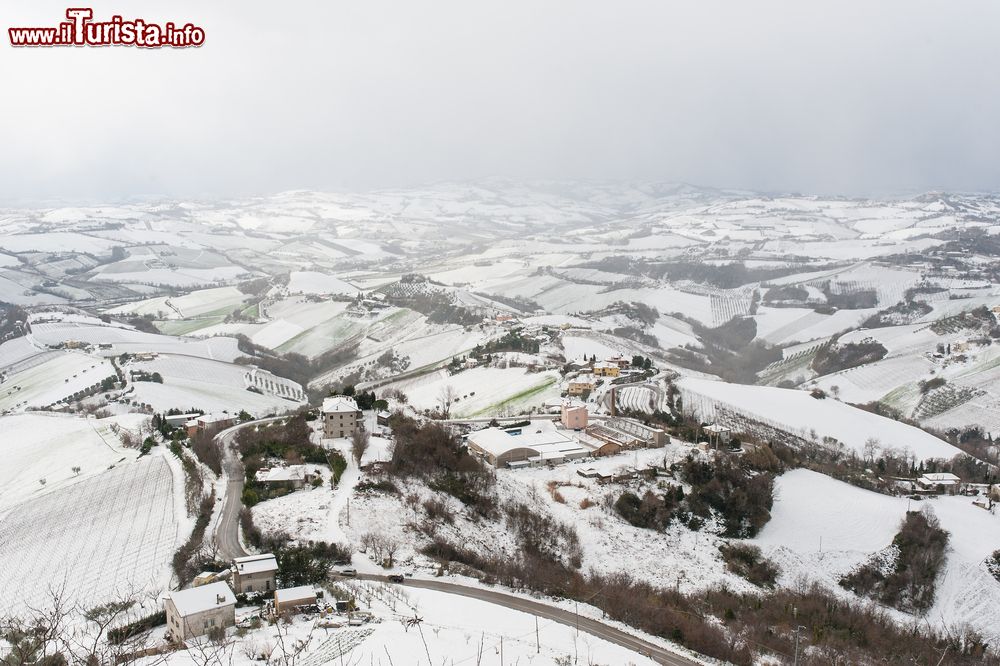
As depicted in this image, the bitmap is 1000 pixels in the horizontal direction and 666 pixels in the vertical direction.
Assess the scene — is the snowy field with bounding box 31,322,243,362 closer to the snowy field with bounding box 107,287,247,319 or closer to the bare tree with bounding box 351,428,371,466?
the snowy field with bounding box 107,287,247,319

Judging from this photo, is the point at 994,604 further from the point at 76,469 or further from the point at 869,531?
the point at 76,469

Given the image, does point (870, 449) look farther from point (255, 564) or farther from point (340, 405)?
point (255, 564)

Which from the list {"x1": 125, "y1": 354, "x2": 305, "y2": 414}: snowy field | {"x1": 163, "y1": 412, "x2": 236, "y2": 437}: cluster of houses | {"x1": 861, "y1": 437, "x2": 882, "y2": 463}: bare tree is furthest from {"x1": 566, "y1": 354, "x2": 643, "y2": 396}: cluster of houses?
{"x1": 163, "y1": 412, "x2": 236, "y2": 437}: cluster of houses

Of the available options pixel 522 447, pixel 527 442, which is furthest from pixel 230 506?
pixel 527 442

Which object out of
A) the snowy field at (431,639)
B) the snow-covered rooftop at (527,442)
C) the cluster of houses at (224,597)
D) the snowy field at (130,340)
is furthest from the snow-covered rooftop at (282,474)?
the snowy field at (130,340)

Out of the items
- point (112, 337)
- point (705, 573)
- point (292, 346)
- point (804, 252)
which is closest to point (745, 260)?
point (804, 252)

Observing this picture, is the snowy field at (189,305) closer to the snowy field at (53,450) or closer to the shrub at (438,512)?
the snowy field at (53,450)
